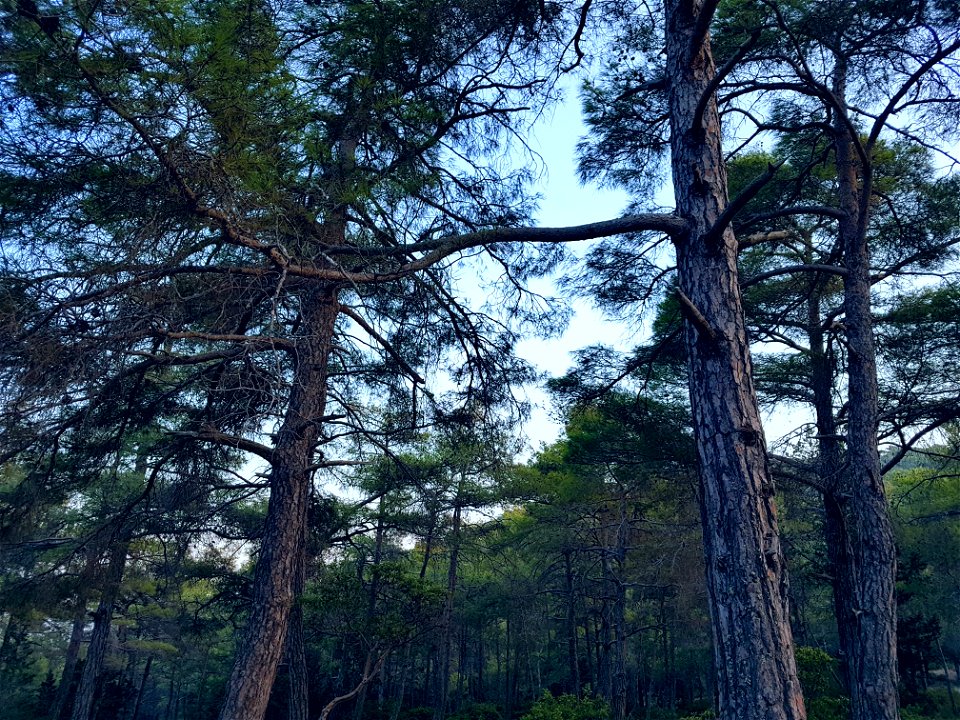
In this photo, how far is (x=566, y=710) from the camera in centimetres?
1312

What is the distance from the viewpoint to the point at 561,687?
103 ft

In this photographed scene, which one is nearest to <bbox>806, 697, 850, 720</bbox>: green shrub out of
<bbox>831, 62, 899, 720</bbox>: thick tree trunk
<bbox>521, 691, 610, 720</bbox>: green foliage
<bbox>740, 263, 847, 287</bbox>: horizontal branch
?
<bbox>831, 62, 899, 720</bbox>: thick tree trunk

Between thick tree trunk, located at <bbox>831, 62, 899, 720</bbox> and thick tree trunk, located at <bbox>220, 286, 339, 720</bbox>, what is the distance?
4.91 meters

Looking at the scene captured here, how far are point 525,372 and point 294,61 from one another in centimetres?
355

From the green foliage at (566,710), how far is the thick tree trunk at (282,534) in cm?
764

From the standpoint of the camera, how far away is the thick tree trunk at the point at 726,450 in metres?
2.89

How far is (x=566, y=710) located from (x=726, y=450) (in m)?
11.7

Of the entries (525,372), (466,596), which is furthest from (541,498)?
(525,372)

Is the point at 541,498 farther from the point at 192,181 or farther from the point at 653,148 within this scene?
the point at 192,181

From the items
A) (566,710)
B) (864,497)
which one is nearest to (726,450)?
(864,497)

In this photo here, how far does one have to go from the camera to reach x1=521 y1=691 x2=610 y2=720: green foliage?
1228 cm

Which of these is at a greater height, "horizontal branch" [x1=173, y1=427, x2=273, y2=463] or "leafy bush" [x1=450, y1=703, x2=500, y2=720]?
"horizontal branch" [x1=173, y1=427, x2=273, y2=463]

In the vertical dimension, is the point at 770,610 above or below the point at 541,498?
below

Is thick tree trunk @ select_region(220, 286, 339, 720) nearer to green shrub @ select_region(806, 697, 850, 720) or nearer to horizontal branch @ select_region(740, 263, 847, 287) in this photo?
horizontal branch @ select_region(740, 263, 847, 287)
